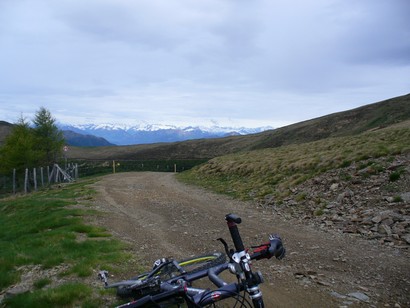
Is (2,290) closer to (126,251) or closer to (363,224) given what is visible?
(126,251)

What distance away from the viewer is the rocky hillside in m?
10.9

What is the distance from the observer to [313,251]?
377 inches

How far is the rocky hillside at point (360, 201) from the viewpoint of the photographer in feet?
35.8

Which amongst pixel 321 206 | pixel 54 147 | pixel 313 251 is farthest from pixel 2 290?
pixel 54 147

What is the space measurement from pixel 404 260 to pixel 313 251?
224cm

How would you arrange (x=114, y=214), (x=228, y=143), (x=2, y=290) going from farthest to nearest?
1. (x=228, y=143)
2. (x=114, y=214)
3. (x=2, y=290)

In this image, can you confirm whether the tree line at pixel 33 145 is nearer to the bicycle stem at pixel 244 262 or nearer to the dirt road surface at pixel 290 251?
the dirt road surface at pixel 290 251

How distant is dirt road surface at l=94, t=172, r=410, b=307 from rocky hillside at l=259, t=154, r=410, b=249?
28.6 inches

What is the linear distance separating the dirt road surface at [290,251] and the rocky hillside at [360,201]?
28.6 inches

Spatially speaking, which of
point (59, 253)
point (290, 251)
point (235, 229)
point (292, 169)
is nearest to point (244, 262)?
point (235, 229)

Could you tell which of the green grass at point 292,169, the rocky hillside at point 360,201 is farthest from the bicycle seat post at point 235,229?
the green grass at point 292,169

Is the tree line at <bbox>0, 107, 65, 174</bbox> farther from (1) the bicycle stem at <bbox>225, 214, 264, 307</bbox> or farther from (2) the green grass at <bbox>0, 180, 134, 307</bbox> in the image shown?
(1) the bicycle stem at <bbox>225, 214, 264, 307</bbox>

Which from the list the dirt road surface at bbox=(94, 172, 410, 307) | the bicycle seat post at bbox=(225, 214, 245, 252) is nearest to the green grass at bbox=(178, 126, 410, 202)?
the dirt road surface at bbox=(94, 172, 410, 307)

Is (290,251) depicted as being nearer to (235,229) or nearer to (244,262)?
(244,262)
